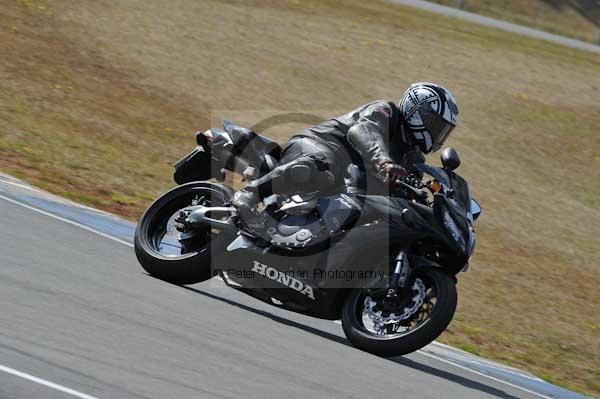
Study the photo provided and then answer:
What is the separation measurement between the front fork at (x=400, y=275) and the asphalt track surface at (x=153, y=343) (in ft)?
1.58

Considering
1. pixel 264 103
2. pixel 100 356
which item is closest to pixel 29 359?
pixel 100 356

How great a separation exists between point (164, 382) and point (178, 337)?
970 mm

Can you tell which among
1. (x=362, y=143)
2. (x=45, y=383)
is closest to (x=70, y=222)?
(x=362, y=143)

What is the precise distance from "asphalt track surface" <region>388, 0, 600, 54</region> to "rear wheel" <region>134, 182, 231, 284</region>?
71.5 ft

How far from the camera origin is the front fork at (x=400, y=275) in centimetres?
696

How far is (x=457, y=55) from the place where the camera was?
79.9 ft

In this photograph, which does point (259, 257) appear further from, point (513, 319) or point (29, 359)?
point (513, 319)

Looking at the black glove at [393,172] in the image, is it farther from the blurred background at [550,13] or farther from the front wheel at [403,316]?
the blurred background at [550,13]

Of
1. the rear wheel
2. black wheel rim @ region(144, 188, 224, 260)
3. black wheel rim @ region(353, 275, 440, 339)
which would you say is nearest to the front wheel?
black wheel rim @ region(353, 275, 440, 339)

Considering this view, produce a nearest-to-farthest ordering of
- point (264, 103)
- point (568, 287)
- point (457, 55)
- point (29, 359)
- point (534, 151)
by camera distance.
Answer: point (29, 359) < point (568, 287) < point (264, 103) < point (534, 151) < point (457, 55)

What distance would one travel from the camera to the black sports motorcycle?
7.03 meters

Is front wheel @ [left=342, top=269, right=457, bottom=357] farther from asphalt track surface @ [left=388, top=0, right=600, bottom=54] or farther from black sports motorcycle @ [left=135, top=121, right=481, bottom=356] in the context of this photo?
asphalt track surface @ [left=388, top=0, right=600, bottom=54]

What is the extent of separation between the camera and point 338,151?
302 inches

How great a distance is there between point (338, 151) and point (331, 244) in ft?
2.34
